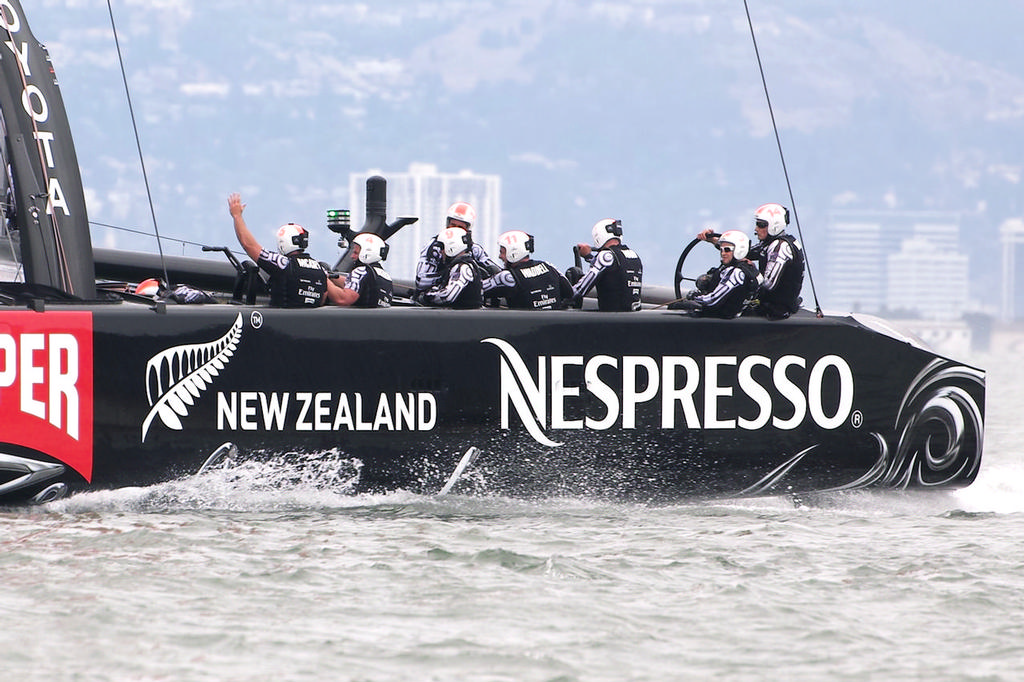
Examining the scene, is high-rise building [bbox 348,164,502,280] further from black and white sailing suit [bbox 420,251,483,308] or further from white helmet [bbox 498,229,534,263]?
black and white sailing suit [bbox 420,251,483,308]

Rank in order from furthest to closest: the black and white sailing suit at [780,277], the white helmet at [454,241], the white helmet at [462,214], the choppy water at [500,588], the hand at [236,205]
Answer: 1. the white helmet at [462,214]
2. the white helmet at [454,241]
3. the black and white sailing suit at [780,277]
4. the hand at [236,205]
5. the choppy water at [500,588]

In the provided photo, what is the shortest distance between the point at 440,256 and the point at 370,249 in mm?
584

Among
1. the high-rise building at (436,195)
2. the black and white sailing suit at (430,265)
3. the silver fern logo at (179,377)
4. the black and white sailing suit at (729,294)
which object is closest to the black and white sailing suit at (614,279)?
the black and white sailing suit at (729,294)

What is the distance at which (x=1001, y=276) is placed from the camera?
561ft

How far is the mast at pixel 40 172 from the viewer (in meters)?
8.36

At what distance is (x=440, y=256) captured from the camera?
8.90 meters

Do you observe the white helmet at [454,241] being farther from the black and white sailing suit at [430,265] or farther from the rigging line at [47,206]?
the rigging line at [47,206]

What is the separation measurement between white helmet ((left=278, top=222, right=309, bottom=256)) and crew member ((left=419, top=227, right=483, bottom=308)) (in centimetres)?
78

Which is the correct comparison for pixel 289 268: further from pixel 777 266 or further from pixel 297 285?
pixel 777 266

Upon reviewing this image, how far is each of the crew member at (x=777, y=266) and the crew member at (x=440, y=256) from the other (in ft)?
5.33

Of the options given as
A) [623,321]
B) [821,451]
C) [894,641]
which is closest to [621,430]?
[623,321]

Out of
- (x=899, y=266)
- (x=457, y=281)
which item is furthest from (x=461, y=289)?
(x=899, y=266)

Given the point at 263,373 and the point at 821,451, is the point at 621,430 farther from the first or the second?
the point at 263,373

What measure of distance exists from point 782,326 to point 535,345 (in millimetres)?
1320
